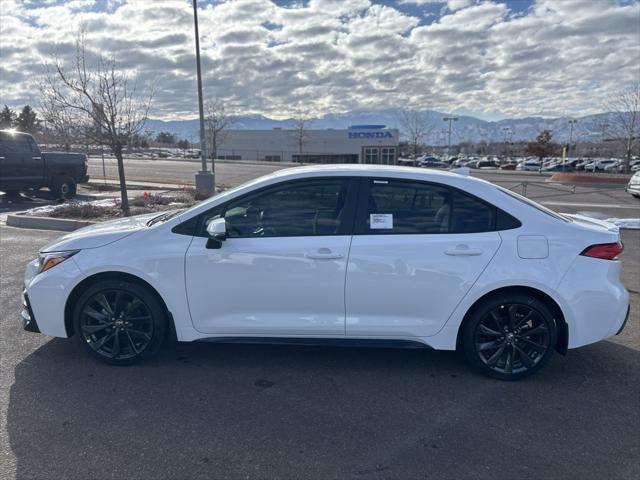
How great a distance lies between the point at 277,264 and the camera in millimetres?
3574

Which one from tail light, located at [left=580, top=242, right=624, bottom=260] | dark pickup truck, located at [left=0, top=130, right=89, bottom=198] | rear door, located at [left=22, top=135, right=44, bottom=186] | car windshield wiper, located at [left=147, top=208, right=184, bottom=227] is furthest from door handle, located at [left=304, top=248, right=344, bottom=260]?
rear door, located at [left=22, top=135, right=44, bottom=186]

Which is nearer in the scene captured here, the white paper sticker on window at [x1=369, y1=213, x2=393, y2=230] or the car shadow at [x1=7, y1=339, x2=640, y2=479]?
the car shadow at [x1=7, y1=339, x2=640, y2=479]

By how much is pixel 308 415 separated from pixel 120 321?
67.2 inches

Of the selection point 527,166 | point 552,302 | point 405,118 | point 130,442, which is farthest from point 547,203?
point 527,166

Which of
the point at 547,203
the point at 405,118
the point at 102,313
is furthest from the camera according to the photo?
the point at 405,118

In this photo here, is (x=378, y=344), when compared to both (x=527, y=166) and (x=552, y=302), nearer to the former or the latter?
(x=552, y=302)

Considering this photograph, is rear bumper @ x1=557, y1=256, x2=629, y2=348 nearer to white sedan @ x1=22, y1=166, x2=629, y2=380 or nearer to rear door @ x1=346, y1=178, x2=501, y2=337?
white sedan @ x1=22, y1=166, x2=629, y2=380

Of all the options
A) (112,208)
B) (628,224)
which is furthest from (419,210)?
(112,208)

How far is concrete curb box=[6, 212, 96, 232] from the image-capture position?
10.4 m

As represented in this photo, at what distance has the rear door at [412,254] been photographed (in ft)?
11.6

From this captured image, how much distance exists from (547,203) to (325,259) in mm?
15183

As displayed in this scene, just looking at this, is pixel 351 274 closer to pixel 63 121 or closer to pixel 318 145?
pixel 63 121

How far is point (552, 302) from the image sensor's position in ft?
11.8

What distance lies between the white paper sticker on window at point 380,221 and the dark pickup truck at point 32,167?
46.1 ft
